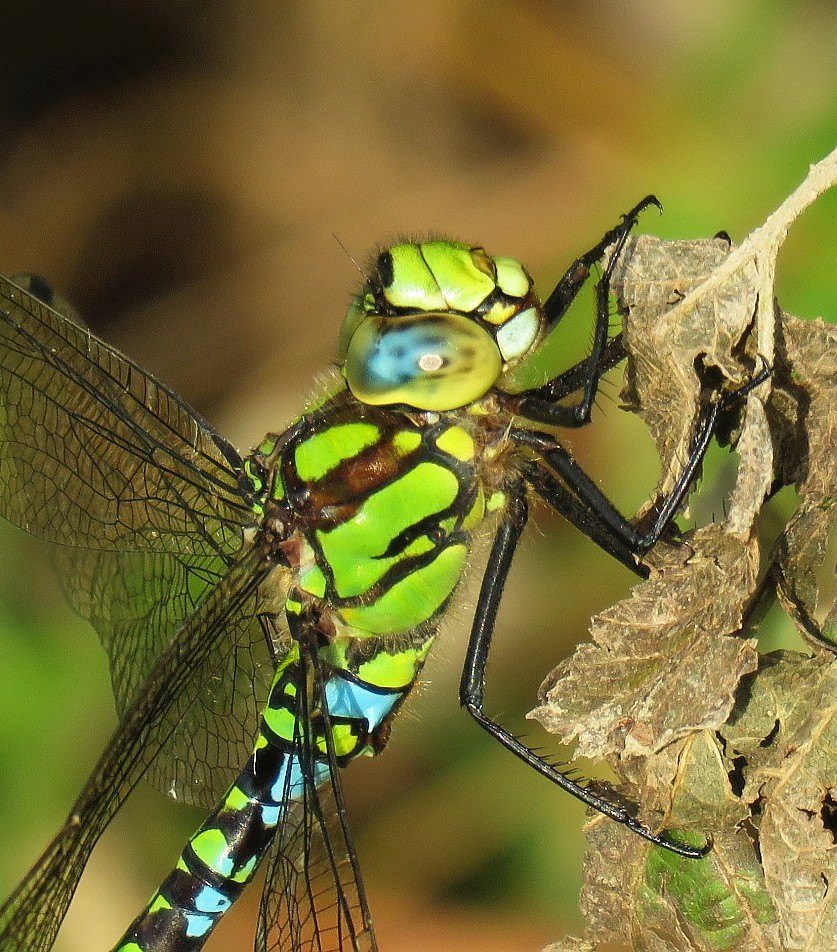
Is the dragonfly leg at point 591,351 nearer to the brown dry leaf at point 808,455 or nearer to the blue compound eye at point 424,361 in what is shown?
the blue compound eye at point 424,361

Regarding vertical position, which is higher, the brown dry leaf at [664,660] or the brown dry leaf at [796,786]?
the brown dry leaf at [664,660]

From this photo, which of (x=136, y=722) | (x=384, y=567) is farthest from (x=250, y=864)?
(x=384, y=567)

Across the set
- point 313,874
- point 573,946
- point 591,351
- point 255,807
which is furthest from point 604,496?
point 255,807

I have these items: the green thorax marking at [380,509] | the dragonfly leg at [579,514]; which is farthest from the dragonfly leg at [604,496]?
the green thorax marking at [380,509]

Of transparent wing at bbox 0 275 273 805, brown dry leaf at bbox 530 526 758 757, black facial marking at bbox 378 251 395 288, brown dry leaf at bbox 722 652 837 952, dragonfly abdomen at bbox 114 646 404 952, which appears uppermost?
transparent wing at bbox 0 275 273 805

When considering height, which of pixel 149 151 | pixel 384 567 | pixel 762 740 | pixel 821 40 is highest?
pixel 149 151

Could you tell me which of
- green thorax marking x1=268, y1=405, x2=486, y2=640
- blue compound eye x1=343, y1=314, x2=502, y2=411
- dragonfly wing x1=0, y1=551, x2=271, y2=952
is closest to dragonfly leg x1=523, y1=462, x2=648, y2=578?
green thorax marking x1=268, y1=405, x2=486, y2=640

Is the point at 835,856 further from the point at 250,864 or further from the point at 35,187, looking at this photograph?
the point at 35,187

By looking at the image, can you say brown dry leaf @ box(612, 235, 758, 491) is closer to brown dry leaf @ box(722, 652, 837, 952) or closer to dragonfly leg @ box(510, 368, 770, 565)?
dragonfly leg @ box(510, 368, 770, 565)
